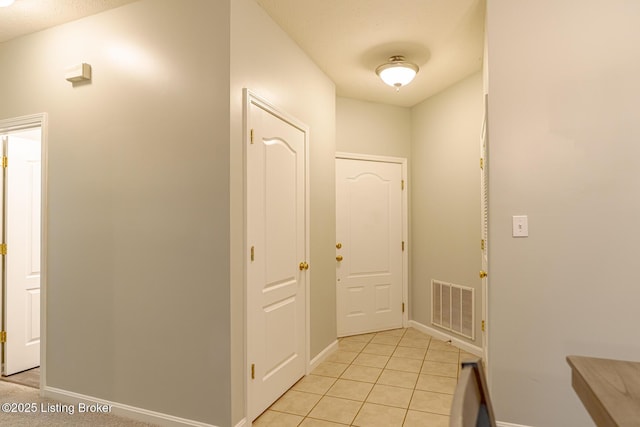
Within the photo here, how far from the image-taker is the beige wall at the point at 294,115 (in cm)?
220

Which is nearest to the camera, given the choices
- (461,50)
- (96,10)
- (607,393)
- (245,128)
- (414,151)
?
(607,393)

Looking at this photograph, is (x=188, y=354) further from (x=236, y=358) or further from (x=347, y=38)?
(x=347, y=38)

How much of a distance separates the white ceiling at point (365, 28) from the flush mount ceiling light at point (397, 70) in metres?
0.08

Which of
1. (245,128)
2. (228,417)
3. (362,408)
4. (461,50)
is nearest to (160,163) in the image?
(245,128)

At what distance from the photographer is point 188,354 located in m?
2.23

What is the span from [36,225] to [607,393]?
4.17 metres

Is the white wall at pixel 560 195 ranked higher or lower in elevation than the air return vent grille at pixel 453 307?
higher

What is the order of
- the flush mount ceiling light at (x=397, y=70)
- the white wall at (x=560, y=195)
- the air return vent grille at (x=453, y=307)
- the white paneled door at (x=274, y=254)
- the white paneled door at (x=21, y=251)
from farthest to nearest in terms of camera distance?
1. the air return vent grille at (x=453, y=307)
2. the flush mount ceiling light at (x=397, y=70)
3. the white paneled door at (x=21, y=251)
4. the white paneled door at (x=274, y=254)
5. the white wall at (x=560, y=195)

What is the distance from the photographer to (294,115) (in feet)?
9.83

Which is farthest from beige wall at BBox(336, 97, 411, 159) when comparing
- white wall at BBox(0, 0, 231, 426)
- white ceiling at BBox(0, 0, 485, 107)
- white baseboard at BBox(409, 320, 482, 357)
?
white wall at BBox(0, 0, 231, 426)

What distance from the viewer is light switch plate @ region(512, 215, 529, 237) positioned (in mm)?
2119

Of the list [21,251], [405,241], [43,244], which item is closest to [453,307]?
[405,241]

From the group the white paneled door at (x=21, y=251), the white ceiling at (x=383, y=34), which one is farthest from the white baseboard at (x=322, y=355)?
the white ceiling at (x=383, y=34)

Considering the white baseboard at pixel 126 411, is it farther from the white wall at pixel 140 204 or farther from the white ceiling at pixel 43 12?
the white ceiling at pixel 43 12
